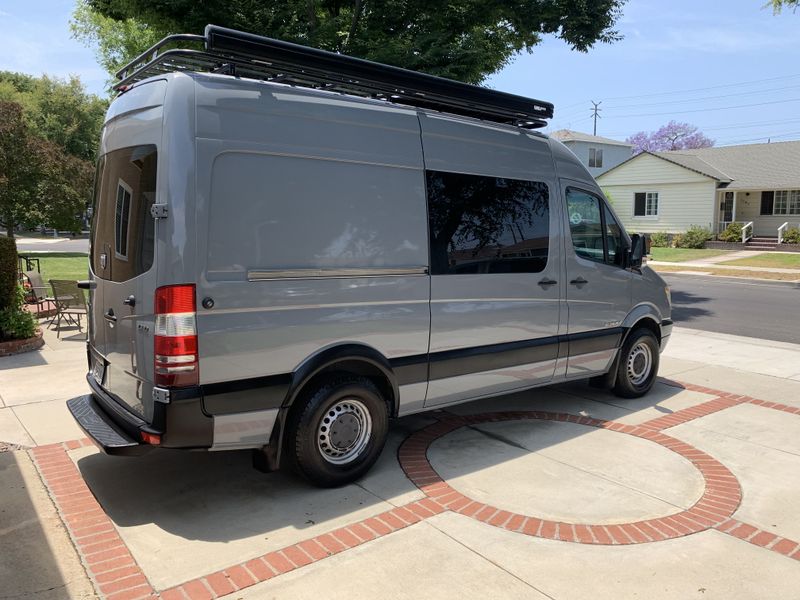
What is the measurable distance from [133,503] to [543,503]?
276 cm

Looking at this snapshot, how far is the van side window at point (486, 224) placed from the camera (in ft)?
16.0

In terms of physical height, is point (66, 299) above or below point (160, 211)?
below

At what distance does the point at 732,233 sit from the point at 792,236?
2.77m

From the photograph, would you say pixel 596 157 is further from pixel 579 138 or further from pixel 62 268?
pixel 62 268

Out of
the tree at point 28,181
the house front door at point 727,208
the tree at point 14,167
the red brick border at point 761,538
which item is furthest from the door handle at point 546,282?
the house front door at point 727,208

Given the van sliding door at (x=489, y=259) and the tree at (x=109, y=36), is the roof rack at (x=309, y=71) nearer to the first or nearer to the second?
the van sliding door at (x=489, y=259)

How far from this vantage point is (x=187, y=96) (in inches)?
147

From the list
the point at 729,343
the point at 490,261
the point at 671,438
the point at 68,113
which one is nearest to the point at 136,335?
the point at 490,261

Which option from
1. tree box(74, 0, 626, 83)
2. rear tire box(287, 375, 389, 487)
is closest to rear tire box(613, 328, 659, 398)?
rear tire box(287, 375, 389, 487)

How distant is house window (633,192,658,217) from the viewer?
3740 cm

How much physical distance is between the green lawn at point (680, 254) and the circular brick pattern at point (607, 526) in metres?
25.4

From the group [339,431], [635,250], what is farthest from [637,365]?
[339,431]

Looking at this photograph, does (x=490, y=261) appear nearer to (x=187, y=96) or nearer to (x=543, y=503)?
(x=543, y=503)

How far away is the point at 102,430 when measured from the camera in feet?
13.5
